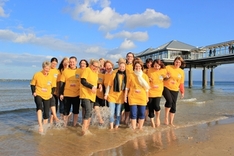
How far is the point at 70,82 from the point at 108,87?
962 mm

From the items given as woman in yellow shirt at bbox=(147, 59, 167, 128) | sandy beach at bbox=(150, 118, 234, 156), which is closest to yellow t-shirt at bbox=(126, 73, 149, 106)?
woman in yellow shirt at bbox=(147, 59, 167, 128)

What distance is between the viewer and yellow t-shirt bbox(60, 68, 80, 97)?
5.88 metres

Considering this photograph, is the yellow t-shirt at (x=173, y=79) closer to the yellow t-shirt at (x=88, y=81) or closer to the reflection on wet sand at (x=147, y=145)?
the reflection on wet sand at (x=147, y=145)

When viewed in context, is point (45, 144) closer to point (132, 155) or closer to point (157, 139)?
point (132, 155)

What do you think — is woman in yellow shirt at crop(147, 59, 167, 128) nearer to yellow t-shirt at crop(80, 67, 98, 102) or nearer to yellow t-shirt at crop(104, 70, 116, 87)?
yellow t-shirt at crop(104, 70, 116, 87)

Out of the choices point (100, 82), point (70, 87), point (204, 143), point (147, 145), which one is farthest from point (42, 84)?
point (204, 143)

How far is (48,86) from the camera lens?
5.57 meters

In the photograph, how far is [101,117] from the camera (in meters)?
6.25

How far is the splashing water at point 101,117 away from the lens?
6.16 meters

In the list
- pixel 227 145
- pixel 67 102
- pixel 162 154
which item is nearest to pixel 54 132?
pixel 67 102

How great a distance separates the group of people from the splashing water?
0.06m

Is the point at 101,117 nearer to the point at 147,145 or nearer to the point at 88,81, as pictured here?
the point at 88,81

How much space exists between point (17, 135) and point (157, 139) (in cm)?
315

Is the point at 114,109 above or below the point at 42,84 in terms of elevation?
below
